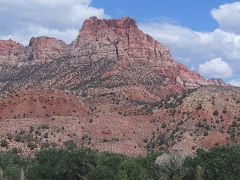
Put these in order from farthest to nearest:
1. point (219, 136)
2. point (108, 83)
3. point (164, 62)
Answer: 1. point (164, 62)
2. point (108, 83)
3. point (219, 136)

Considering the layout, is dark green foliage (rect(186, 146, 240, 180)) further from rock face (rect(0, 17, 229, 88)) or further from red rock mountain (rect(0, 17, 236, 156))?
rock face (rect(0, 17, 229, 88))

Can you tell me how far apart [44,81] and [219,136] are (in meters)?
67.6

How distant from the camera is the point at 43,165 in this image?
42719mm

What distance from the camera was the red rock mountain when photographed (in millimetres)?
65250

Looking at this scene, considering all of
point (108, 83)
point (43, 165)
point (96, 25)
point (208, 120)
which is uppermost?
point (96, 25)

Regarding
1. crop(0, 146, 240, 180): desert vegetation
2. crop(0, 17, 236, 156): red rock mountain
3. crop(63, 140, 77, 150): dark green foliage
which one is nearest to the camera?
crop(0, 146, 240, 180): desert vegetation

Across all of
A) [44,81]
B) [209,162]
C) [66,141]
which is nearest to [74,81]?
[44,81]

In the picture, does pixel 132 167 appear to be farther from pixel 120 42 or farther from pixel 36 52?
pixel 36 52

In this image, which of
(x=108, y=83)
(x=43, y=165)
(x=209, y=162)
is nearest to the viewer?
(x=209, y=162)

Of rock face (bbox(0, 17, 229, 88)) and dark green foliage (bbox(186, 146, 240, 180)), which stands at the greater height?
rock face (bbox(0, 17, 229, 88))

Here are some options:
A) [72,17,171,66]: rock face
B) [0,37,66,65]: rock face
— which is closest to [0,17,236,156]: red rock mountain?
[72,17,171,66]: rock face

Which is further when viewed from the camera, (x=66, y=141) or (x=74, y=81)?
(x=74, y=81)

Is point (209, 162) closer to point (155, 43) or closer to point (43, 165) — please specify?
point (43, 165)

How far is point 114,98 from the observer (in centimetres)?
9338
